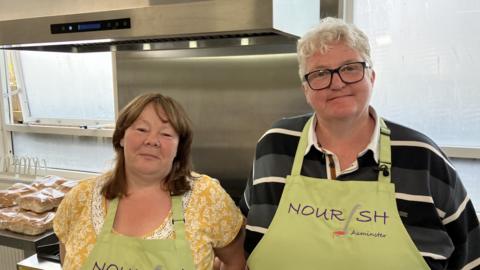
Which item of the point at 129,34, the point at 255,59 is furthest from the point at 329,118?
the point at 255,59

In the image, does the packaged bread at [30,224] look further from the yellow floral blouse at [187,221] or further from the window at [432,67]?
the window at [432,67]

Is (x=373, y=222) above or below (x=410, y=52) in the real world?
below

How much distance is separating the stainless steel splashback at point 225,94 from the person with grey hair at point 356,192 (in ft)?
1.77

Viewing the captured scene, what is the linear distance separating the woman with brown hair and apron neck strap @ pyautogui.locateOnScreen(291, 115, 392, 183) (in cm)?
21

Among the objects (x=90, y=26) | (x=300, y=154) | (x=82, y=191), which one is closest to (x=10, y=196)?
(x=82, y=191)

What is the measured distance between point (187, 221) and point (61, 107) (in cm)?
158

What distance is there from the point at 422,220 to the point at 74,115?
6.21 feet

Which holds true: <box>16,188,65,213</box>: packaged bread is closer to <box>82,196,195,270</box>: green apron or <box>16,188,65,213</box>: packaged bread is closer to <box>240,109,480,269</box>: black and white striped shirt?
<box>82,196,195,270</box>: green apron

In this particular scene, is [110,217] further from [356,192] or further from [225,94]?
[225,94]

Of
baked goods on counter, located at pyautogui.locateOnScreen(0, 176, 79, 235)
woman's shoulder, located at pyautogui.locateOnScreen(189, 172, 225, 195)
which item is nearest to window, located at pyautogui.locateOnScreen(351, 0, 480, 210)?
woman's shoulder, located at pyautogui.locateOnScreen(189, 172, 225, 195)

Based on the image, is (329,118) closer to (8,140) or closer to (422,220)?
(422,220)

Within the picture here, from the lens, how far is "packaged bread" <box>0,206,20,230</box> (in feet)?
4.34

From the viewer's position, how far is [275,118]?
4.80 ft

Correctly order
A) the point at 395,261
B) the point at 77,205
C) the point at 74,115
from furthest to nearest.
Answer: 1. the point at 74,115
2. the point at 77,205
3. the point at 395,261
